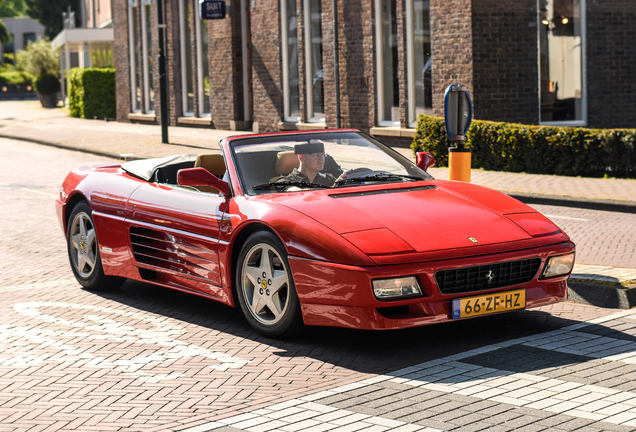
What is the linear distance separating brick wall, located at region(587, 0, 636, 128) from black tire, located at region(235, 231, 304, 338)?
14453 mm

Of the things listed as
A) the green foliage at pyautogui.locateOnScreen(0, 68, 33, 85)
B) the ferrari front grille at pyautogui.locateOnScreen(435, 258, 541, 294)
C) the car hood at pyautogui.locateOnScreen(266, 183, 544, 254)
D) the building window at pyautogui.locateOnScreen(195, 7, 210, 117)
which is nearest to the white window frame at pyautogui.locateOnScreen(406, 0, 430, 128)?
the building window at pyautogui.locateOnScreen(195, 7, 210, 117)

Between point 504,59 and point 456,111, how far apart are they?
34.4 feet

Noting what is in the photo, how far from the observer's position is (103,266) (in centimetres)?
756

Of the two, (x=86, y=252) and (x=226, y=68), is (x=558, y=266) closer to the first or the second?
(x=86, y=252)

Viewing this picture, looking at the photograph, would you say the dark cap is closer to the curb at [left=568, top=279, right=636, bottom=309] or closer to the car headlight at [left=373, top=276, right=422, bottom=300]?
the car headlight at [left=373, top=276, right=422, bottom=300]

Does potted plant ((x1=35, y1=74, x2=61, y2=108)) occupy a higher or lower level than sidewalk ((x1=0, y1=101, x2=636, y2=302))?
higher

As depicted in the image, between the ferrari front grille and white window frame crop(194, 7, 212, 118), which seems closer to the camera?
the ferrari front grille

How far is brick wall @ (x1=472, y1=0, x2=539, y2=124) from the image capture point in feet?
60.0

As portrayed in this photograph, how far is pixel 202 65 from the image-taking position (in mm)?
30172

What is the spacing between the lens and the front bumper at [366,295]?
17.3 ft

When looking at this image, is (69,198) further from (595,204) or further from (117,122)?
(117,122)

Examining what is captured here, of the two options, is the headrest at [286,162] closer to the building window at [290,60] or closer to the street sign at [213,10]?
the building window at [290,60]

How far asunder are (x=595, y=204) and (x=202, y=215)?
737 centimetres

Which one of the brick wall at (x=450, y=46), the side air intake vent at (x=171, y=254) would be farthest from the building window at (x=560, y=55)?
the side air intake vent at (x=171, y=254)
